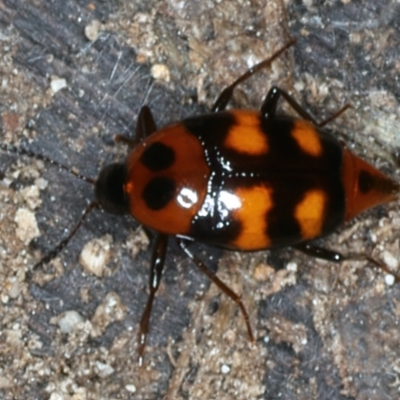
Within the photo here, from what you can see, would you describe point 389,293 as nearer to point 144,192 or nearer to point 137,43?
point 144,192

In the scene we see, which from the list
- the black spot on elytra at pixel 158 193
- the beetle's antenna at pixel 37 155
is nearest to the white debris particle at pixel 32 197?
the beetle's antenna at pixel 37 155

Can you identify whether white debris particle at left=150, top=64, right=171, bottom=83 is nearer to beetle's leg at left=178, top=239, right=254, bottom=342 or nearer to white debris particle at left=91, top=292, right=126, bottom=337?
beetle's leg at left=178, top=239, right=254, bottom=342

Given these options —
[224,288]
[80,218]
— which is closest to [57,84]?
[80,218]

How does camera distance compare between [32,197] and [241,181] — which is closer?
[241,181]

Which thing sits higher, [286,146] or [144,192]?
[286,146]

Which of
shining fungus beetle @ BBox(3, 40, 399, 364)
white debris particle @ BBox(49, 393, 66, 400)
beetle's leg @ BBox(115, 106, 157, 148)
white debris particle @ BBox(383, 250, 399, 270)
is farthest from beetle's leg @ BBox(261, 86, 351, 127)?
white debris particle @ BBox(49, 393, 66, 400)

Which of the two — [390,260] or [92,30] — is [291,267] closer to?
[390,260]

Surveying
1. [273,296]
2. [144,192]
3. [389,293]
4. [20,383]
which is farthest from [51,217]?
[389,293]
